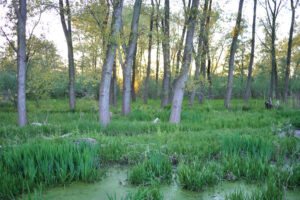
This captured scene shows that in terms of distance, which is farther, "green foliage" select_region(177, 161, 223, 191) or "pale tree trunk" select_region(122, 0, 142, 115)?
"pale tree trunk" select_region(122, 0, 142, 115)

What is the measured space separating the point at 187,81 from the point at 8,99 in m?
14.1

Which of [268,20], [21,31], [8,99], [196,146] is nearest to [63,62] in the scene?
[8,99]

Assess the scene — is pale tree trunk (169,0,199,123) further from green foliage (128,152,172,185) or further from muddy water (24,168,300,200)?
muddy water (24,168,300,200)

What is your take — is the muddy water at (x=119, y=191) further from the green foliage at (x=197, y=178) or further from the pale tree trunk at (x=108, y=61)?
the pale tree trunk at (x=108, y=61)

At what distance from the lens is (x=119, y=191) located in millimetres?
2818

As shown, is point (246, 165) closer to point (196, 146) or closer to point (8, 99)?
point (196, 146)

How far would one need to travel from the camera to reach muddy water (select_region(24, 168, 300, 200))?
2633 mm

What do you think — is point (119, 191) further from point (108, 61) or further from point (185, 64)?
point (185, 64)

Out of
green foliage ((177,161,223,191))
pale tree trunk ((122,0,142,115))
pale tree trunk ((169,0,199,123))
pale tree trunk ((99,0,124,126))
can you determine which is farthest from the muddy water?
pale tree trunk ((122,0,142,115))

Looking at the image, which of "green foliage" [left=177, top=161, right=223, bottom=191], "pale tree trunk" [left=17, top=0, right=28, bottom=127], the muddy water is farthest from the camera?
"pale tree trunk" [left=17, top=0, right=28, bottom=127]

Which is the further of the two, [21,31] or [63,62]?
[63,62]

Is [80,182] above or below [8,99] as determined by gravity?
below

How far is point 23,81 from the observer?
25.8 feet

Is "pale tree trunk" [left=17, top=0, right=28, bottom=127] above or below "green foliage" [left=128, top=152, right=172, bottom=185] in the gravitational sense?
above
